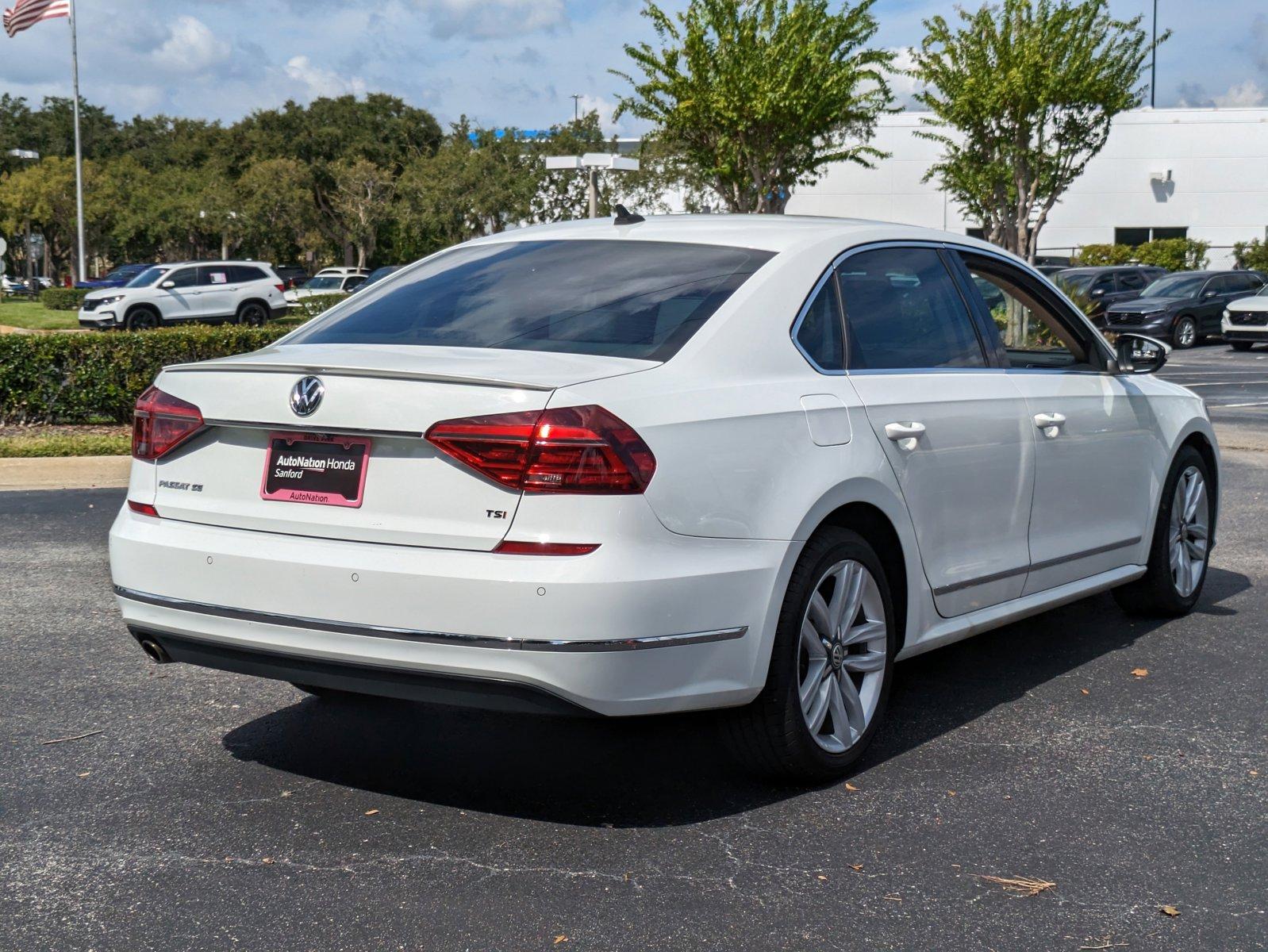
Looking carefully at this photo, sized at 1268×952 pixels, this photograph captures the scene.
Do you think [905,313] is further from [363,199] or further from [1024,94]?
[363,199]

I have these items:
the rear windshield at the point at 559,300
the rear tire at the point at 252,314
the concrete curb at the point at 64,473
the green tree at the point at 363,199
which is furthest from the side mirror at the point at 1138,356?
the green tree at the point at 363,199

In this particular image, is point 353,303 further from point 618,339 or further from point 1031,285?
point 1031,285

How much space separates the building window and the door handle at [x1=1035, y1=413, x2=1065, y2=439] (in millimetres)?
52884

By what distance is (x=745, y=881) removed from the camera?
3.80 metres

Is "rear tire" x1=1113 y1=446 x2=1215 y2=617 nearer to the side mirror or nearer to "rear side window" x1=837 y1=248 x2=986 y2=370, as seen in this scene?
the side mirror

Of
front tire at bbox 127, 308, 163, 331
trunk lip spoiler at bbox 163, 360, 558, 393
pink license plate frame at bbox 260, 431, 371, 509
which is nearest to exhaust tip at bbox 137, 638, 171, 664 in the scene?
pink license plate frame at bbox 260, 431, 371, 509

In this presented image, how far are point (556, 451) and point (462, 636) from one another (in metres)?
0.53

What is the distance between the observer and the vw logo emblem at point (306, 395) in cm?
402

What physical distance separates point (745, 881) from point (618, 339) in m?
1.55

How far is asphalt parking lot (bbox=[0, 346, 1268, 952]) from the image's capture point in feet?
11.6

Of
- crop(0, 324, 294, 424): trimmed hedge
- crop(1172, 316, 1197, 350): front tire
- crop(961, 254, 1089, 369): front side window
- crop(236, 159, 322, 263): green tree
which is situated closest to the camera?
crop(961, 254, 1089, 369): front side window

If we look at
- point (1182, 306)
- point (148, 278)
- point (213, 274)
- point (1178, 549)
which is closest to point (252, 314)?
point (213, 274)

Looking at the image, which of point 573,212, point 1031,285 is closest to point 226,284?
point 573,212

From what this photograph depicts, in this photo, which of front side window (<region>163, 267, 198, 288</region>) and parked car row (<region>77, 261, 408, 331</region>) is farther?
front side window (<region>163, 267, 198, 288</region>)
